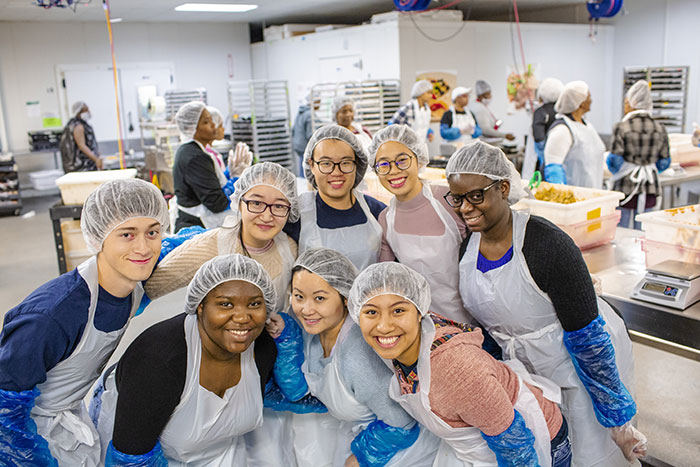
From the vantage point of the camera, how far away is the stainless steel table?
2260 millimetres

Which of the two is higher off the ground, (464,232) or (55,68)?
(55,68)

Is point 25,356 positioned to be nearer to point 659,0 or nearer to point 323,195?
point 323,195

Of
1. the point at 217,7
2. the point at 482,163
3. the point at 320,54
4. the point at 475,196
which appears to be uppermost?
the point at 217,7

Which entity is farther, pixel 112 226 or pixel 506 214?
pixel 506 214

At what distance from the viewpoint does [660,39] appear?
9.34 metres

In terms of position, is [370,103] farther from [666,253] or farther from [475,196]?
[475,196]

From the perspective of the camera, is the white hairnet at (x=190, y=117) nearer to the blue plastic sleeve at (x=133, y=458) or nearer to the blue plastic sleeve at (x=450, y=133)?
the blue plastic sleeve at (x=133, y=458)

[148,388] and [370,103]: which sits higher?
[370,103]

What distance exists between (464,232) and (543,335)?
0.50m

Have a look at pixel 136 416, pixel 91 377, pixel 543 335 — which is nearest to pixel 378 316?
pixel 543 335

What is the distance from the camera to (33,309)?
63.0 inches

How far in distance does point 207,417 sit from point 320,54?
7.90 m

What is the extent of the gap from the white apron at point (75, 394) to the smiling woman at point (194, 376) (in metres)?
0.07

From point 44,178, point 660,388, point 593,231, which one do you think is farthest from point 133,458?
point 44,178
